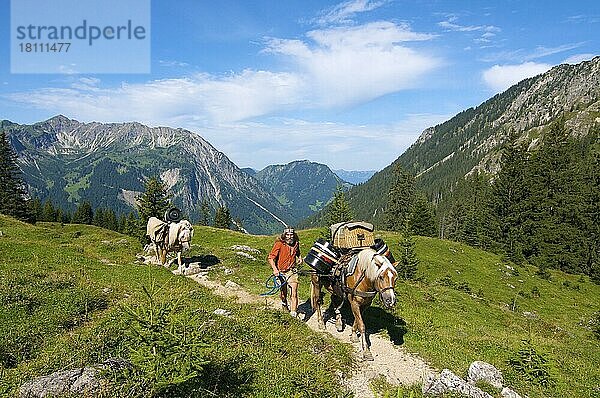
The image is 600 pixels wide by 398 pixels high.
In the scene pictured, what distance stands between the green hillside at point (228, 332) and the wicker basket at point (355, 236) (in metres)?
3.47

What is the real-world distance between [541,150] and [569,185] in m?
8.25

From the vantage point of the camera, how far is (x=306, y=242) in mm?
53750

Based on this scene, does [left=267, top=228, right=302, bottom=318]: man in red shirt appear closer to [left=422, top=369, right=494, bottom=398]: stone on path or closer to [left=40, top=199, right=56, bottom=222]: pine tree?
[left=422, top=369, right=494, bottom=398]: stone on path

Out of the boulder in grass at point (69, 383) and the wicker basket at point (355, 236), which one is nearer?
the boulder in grass at point (69, 383)

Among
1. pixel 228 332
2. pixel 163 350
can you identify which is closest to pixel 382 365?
pixel 228 332

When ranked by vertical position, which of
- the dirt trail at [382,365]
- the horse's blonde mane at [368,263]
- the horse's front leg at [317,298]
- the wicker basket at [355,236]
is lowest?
the dirt trail at [382,365]

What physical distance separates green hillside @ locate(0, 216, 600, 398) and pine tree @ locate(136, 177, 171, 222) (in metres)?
18.5

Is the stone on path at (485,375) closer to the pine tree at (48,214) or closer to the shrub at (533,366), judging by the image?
the shrub at (533,366)

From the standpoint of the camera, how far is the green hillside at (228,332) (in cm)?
905

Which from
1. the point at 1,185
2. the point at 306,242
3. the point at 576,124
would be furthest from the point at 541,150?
the point at 576,124

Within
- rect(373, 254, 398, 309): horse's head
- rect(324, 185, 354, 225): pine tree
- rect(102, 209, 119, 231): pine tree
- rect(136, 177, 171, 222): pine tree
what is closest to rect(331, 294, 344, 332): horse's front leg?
rect(373, 254, 398, 309): horse's head

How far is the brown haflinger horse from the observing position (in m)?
10.8

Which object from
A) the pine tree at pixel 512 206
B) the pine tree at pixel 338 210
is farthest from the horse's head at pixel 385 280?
the pine tree at pixel 512 206

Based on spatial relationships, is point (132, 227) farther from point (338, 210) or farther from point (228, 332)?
point (228, 332)
